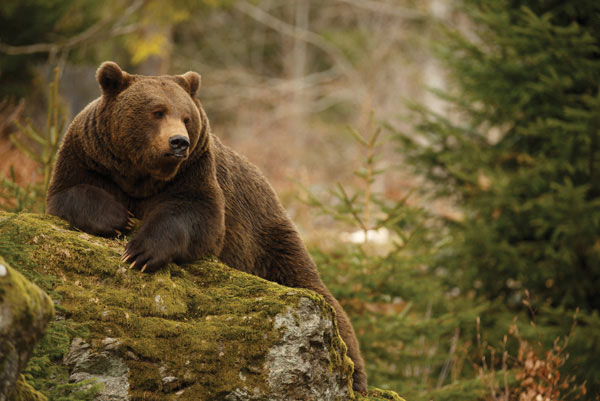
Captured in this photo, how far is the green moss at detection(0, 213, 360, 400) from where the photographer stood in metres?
2.54

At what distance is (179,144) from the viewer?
2.96 metres

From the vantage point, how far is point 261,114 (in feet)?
62.7

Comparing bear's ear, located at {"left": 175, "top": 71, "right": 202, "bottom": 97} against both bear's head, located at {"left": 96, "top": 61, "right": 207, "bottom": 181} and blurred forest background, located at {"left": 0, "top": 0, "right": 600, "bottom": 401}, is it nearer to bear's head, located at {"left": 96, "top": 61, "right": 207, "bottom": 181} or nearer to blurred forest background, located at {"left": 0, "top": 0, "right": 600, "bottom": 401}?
bear's head, located at {"left": 96, "top": 61, "right": 207, "bottom": 181}

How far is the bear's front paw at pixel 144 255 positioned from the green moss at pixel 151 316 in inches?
1.6

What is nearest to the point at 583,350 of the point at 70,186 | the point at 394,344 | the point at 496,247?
the point at 496,247

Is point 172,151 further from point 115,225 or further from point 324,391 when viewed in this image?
point 324,391

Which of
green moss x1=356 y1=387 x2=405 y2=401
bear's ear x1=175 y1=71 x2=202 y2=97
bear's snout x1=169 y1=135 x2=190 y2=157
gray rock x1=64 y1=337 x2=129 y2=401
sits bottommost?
green moss x1=356 y1=387 x2=405 y2=401

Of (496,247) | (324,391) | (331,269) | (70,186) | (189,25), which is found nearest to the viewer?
(324,391)

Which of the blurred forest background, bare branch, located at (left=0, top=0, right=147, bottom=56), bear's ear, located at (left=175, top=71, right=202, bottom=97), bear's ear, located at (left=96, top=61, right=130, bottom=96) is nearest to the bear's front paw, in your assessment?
bear's ear, located at (left=96, top=61, right=130, bottom=96)

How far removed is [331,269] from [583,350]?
9.57ft

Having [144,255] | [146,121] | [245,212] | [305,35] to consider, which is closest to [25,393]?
[144,255]

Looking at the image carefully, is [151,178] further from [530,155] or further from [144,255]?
[530,155]

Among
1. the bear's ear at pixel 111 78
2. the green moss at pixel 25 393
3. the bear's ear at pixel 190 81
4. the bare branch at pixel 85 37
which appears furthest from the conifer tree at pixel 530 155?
the green moss at pixel 25 393

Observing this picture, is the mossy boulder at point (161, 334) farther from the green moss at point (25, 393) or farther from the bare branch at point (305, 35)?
the bare branch at point (305, 35)
